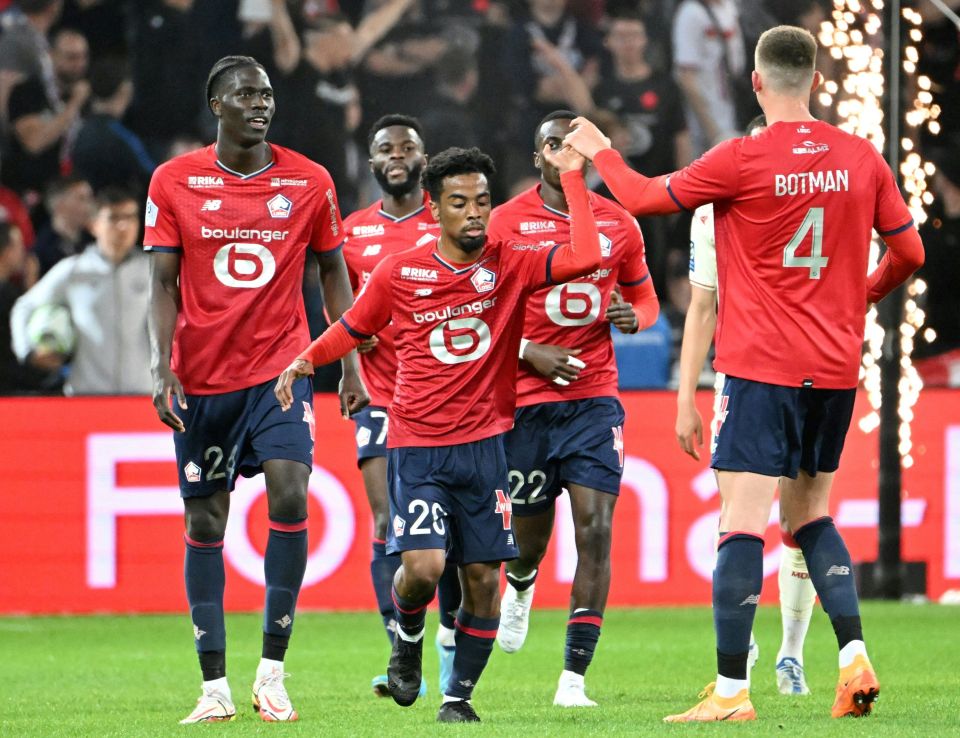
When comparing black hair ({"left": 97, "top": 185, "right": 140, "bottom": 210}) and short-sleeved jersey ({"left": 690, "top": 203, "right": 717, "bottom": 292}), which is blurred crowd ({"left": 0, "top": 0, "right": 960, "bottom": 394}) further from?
short-sleeved jersey ({"left": 690, "top": 203, "right": 717, "bottom": 292})

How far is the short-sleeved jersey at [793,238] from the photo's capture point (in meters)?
5.45

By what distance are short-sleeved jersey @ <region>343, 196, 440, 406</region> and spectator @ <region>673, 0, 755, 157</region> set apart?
6.11m

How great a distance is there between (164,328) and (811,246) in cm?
247

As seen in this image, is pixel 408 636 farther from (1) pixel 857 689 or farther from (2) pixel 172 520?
(2) pixel 172 520

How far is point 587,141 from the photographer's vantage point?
5.74 meters

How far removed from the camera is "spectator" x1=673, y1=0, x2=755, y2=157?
13477 mm

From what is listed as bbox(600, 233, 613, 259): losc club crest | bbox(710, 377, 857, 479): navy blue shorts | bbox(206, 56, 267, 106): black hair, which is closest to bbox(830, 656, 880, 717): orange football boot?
bbox(710, 377, 857, 479): navy blue shorts

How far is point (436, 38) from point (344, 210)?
171 centimetres

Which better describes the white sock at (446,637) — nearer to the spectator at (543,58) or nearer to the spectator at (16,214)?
the spectator at (16,214)

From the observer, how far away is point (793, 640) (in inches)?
275

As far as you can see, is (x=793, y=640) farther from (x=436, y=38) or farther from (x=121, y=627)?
(x=436, y=38)

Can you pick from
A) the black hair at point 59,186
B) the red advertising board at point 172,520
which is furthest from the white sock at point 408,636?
the black hair at point 59,186

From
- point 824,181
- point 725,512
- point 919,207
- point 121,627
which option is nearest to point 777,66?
point 824,181

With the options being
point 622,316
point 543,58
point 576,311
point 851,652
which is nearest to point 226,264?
point 576,311
